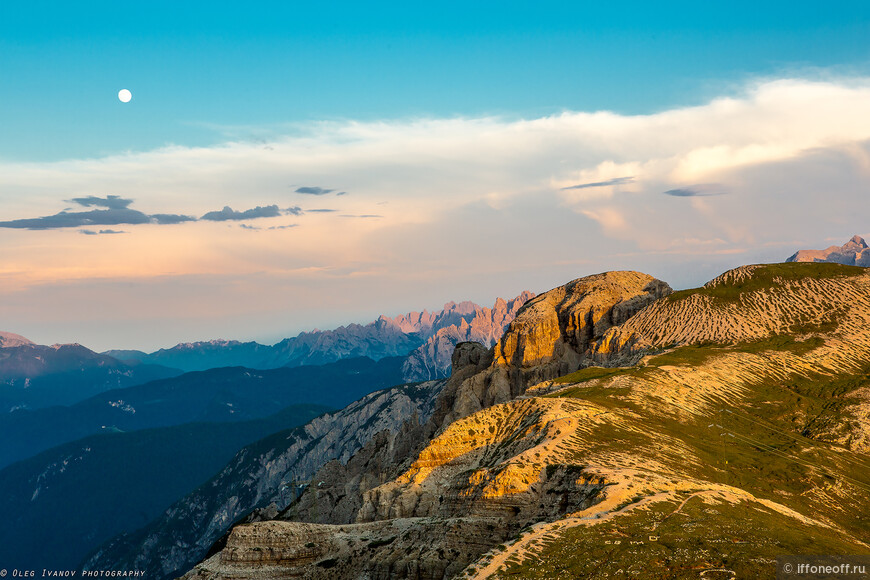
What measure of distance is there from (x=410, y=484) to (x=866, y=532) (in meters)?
60.6

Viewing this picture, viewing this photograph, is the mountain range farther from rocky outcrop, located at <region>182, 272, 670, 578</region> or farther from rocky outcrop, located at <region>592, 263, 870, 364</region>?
rocky outcrop, located at <region>592, 263, 870, 364</region>

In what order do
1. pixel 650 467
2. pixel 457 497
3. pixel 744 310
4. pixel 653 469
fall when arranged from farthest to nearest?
pixel 744 310, pixel 457 497, pixel 650 467, pixel 653 469

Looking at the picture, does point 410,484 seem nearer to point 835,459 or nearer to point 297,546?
point 297,546

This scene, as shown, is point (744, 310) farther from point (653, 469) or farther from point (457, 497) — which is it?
point (457, 497)

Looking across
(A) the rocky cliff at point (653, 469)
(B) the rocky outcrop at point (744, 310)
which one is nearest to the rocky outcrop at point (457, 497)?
(A) the rocky cliff at point (653, 469)

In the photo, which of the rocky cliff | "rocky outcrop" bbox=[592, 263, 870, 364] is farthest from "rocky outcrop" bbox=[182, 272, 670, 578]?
"rocky outcrop" bbox=[592, 263, 870, 364]

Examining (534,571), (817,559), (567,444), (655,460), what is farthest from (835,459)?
(534,571)

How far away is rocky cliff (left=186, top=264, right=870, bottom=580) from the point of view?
63531mm

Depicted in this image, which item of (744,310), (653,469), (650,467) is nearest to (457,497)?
(650,467)

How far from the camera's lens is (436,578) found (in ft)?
261

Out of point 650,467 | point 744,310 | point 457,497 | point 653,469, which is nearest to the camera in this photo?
point 653,469

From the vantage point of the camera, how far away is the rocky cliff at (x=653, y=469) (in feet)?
208

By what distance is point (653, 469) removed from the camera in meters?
86.8

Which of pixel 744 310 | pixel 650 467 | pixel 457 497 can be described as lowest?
pixel 457 497
